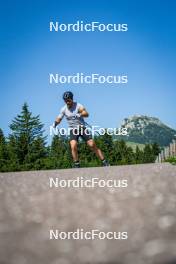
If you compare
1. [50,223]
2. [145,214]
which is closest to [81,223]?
[50,223]

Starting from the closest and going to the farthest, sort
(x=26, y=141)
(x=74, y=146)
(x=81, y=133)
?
(x=81, y=133), (x=74, y=146), (x=26, y=141)

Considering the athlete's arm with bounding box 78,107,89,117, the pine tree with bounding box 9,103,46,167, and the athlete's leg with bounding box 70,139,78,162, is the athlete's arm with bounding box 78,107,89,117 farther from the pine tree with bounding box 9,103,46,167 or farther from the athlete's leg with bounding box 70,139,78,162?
the pine tree with bounding box 9,103,46,167

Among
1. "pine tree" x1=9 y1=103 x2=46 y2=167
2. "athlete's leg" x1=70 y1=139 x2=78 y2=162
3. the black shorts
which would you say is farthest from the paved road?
"pine tree" x1=9 y1=103 x2=46 y2=167

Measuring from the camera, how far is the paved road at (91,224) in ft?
Answer: 7.32

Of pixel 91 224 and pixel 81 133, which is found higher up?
pixel 81 133

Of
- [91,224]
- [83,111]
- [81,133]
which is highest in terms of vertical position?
[83,111]

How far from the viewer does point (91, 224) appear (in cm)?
312

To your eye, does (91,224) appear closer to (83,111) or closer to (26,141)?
(83,111)

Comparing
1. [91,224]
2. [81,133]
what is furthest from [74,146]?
[91,224]

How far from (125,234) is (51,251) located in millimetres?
497

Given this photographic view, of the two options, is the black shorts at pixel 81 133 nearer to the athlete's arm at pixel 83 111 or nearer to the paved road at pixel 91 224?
the athlete's arm at pixel 83 111

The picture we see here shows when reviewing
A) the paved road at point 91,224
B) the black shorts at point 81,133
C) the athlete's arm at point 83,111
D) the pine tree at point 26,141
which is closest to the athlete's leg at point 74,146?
the black shorts at point 81,133

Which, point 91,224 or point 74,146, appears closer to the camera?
point 91,224

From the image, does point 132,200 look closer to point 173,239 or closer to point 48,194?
point 48,194
